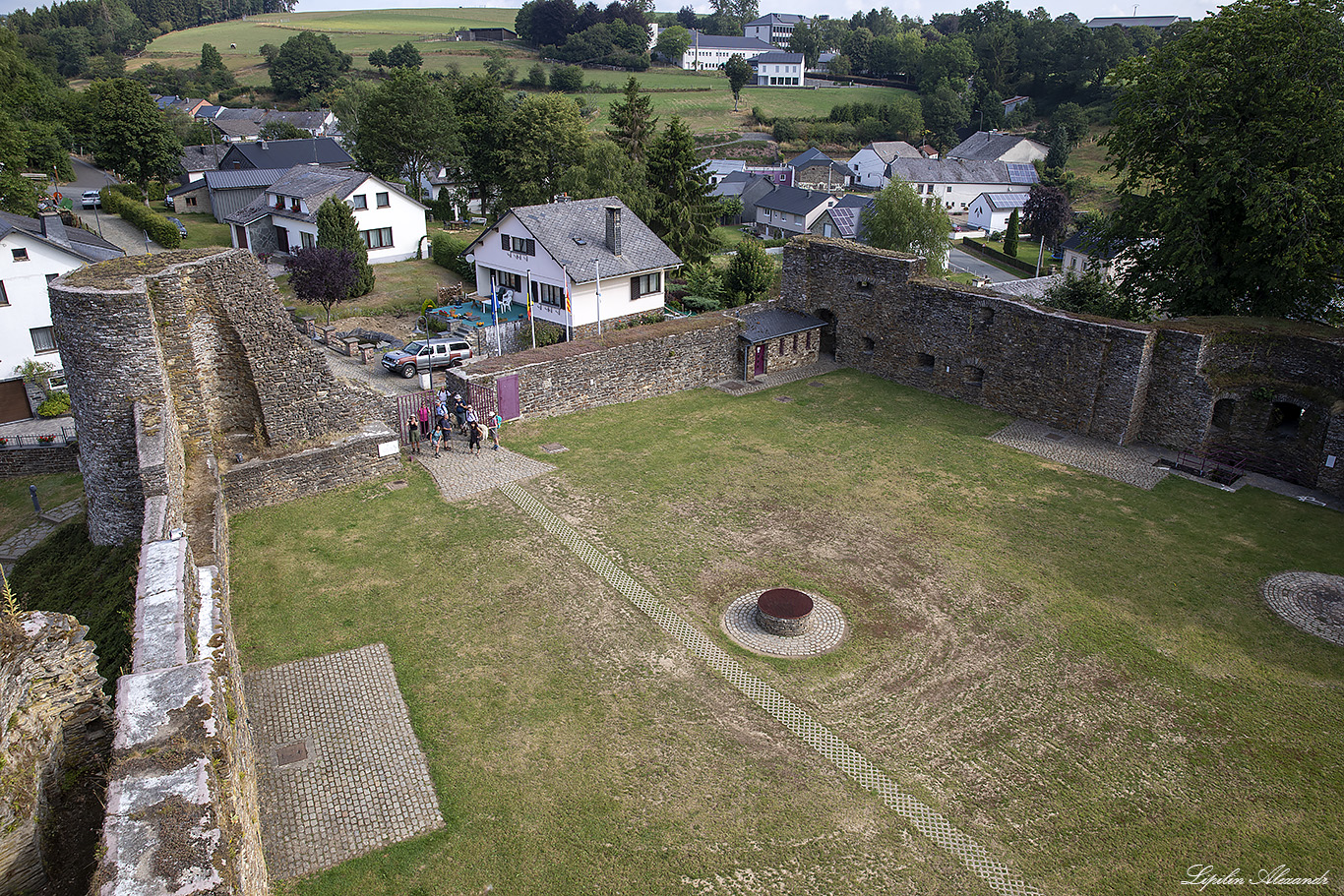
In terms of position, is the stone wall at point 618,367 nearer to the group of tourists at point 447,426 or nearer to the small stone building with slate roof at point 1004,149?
the group of tourists at point 447,426

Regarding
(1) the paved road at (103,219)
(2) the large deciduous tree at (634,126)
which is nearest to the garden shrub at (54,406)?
(1) the paved road at (103,219)

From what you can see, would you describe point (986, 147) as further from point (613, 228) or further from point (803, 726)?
point (803, 726)

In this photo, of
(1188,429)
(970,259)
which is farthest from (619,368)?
(970,259)

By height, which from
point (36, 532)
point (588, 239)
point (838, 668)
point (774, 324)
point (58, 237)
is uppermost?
point (58, 237)

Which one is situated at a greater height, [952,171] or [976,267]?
[952,171]

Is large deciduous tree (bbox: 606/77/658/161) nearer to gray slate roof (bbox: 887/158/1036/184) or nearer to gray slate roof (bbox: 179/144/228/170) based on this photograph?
gray slate roof (bbox: 179/144/228/170)

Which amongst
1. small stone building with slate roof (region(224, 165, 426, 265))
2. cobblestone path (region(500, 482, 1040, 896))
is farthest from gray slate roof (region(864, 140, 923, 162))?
cobblestone path (region(500, 482, 1040, 896))

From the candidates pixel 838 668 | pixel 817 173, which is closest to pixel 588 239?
pixel 838 668
